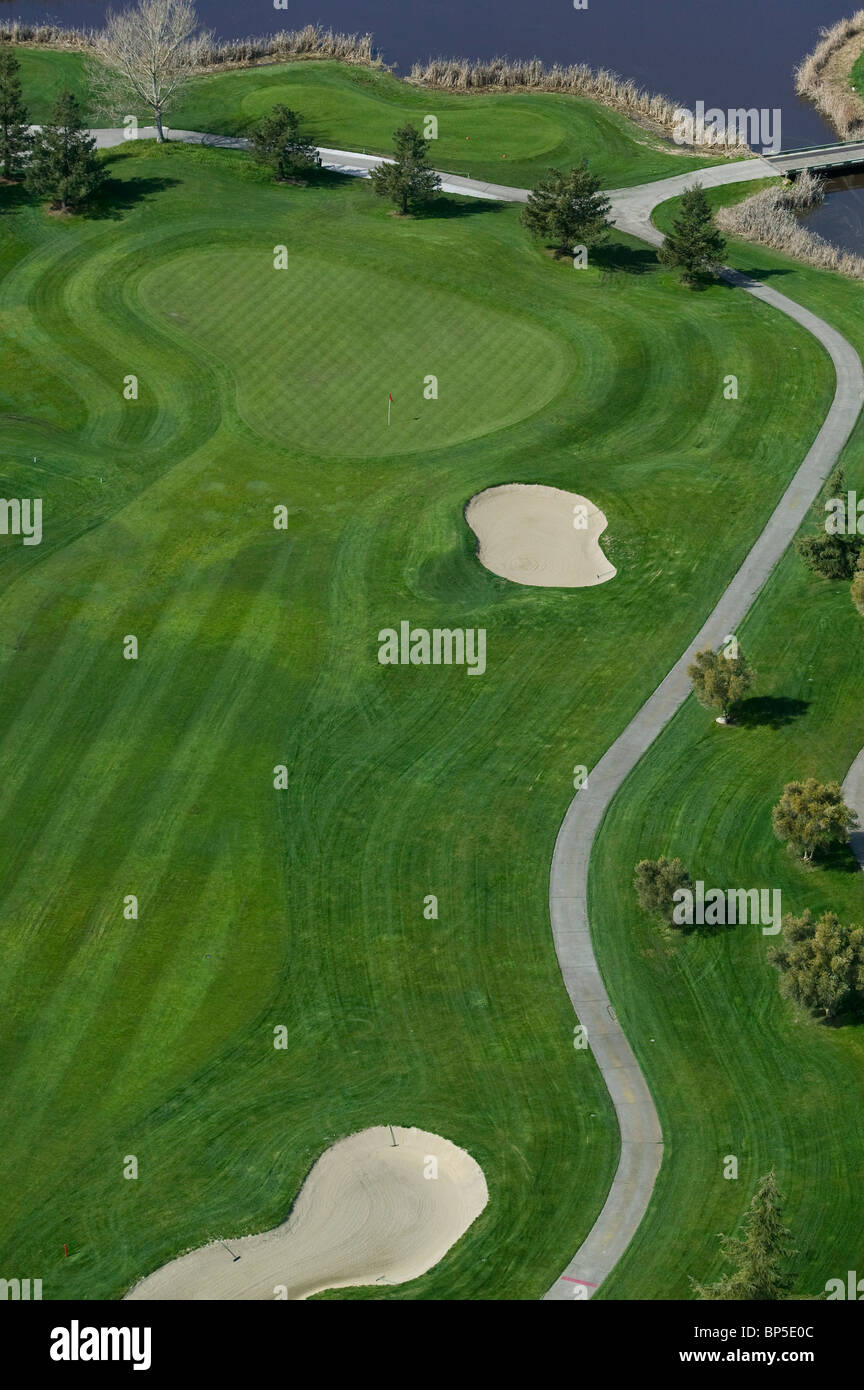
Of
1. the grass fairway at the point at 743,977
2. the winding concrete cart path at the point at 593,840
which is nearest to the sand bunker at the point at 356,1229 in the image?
the winding concrete cart path at the point at 593,840

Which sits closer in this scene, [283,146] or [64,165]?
[64,165]

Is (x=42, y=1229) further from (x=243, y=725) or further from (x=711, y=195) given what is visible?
(x=711, y=195)

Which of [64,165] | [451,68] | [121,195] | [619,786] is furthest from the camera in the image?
[451,68]

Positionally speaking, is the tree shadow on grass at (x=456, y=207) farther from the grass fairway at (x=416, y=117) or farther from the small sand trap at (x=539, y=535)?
the small sand trap at (x=539, y=535)

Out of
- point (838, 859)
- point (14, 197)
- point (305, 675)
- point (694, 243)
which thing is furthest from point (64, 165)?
point (838, 859)

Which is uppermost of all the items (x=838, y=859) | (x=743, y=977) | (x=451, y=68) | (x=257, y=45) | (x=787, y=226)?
(x=257, y=45)

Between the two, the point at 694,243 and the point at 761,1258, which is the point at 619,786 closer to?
the point at 761,1258
